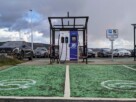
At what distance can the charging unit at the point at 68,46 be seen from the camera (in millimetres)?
28594

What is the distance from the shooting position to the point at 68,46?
2891cm

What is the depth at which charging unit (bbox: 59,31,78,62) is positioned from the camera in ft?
93.8

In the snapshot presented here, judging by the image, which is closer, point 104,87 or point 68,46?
point 104,87

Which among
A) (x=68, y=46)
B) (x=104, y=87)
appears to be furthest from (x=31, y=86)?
(x=68, y=46)

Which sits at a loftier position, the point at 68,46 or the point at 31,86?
the point at 68,46

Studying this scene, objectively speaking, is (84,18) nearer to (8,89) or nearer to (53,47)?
(53,47)

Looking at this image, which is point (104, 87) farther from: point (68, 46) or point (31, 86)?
point (68, 46)

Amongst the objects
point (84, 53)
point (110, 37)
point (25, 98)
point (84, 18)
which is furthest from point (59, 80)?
point (110, 37)

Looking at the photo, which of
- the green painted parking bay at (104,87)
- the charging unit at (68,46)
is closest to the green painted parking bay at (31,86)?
the green painted parking bay at (104,87)

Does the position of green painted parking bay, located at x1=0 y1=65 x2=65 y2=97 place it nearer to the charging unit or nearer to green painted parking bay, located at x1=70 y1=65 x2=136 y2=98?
green painted parking bay, located at x1=70 y1=65 x2=136 y2=98

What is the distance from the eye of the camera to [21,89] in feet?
40.4

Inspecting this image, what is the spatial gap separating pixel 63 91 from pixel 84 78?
3.46 metres

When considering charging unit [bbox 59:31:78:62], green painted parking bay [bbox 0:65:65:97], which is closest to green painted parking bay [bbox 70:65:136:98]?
green painted parking bay [bbox 0:65:65:97]

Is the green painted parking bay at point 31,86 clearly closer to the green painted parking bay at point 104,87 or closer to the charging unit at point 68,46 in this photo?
the green painted parking bay at point 104,87
